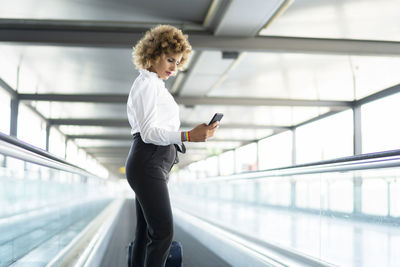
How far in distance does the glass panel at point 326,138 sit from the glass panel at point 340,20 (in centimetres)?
822

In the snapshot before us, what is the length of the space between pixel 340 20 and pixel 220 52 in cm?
265

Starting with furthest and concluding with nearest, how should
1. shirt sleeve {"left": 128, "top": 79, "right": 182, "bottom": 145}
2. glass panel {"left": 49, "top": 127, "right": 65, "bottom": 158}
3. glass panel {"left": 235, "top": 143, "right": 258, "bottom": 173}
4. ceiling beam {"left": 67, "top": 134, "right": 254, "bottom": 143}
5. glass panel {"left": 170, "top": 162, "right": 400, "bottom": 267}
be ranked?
glass panel {"left": 235, "top": 143, "right": 258, "bottom": 173}, ceiling beam {"left": 67, "top": 134, "right": 254, "bottom": 143}, glass panel {"left": 49, "top": 127, "right": 65, "bottom": 158}, glass panel {"left": 170, "top": 162, "right": 400, "bottom": 267}, shirt sleeve {"left": 128, "top": 79, "right": 182, "bottom": 145}

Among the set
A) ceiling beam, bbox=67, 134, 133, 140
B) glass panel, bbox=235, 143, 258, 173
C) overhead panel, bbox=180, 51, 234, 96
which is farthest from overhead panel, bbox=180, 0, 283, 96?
glass panel, bbox=235, 143, 258, 173

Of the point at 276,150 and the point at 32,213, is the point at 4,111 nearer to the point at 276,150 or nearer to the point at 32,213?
the point at 32,213

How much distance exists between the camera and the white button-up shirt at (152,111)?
2.13m

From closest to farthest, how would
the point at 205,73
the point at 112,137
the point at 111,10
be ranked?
the point at 111,10 < the point at 205,73 < the point at 112,137

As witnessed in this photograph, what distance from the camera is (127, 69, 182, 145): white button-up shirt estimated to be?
2.13m

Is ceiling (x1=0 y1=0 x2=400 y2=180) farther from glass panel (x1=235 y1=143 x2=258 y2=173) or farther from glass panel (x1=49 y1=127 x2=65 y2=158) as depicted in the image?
glass panel (x1=235 y1=143 x2=258 y2=173)

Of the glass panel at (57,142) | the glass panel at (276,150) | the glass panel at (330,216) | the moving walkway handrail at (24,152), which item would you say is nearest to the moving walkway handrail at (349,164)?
the glass panel at (330,216)

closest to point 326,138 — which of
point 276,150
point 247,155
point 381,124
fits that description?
point 381,124

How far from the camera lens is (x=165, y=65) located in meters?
2.38

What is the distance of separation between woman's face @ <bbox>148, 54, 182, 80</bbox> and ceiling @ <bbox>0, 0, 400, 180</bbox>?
4.95 metres

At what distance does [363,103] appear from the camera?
1533 cm

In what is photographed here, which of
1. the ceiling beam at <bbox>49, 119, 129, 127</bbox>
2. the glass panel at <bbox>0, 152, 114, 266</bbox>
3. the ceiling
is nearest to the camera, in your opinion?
the glass panel at <bbox>0, 152, 114, 266</bbox>
